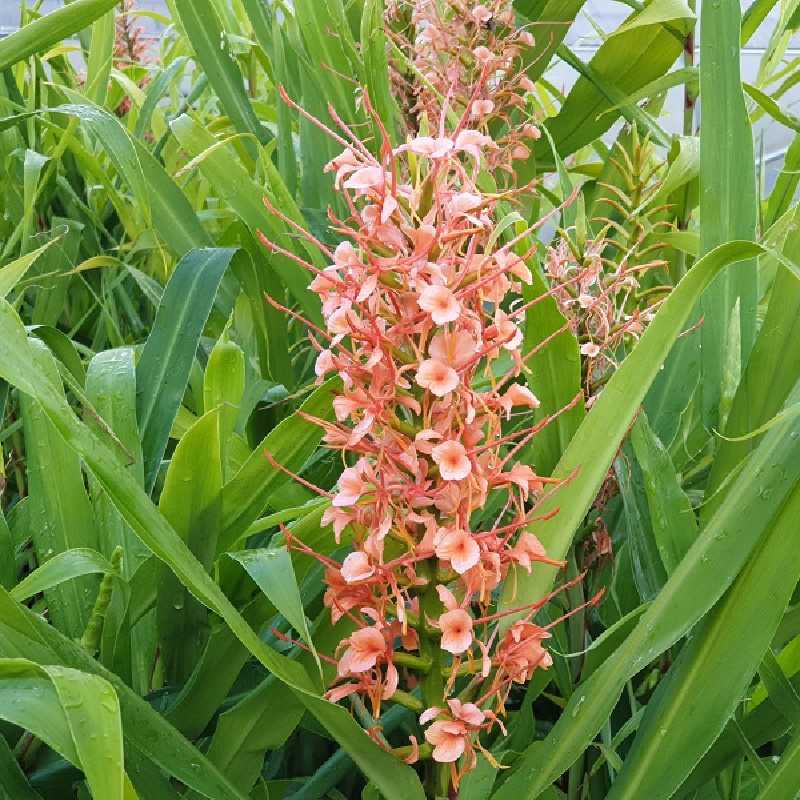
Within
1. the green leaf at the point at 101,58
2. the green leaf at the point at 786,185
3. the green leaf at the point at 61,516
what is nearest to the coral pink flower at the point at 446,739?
the green leaf at the point at 61,516

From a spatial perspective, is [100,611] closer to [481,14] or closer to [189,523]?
[189,523]

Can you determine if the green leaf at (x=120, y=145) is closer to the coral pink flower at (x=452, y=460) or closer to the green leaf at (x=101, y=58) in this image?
the coral pink flower at (x=452, y=460)

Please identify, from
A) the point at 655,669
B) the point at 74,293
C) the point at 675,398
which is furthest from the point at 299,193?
the point at 655,669

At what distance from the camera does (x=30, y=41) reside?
562mm

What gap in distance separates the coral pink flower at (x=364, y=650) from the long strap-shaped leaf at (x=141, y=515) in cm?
2

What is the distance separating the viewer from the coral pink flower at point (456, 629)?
37 centimetres

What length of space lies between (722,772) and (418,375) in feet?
0.91

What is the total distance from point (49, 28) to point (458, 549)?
0.37 metres

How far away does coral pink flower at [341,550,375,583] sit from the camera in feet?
1.22

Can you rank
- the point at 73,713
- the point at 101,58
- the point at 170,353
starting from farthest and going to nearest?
1. the point at 101,58
2. the point at 170,353
3. the point at 73,713

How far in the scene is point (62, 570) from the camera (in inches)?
17.5

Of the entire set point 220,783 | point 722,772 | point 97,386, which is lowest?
point 722,772

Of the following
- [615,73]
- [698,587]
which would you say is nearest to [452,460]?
[698,587]

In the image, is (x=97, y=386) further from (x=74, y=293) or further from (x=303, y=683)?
(x=74, y=293)
